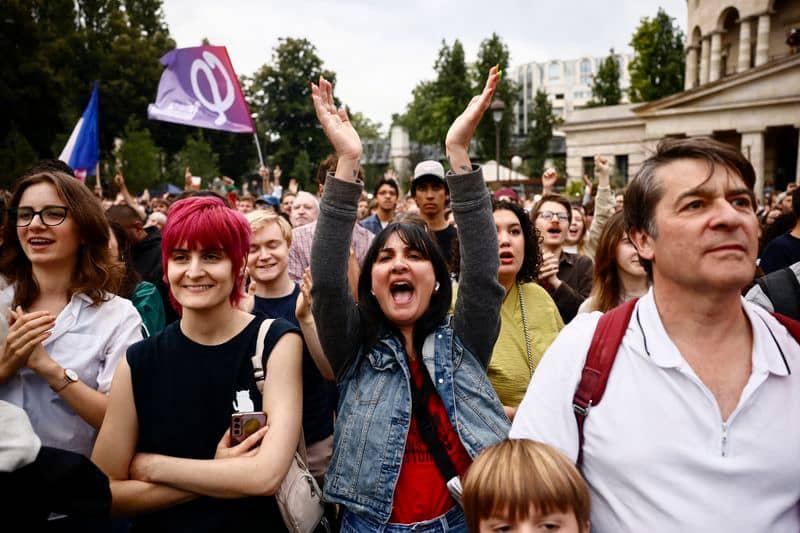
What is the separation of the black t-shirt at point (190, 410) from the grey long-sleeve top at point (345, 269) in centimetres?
39

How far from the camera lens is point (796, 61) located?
82.5ft

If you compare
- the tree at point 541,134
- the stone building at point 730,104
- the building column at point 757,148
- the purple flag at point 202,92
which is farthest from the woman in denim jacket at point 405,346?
the tree at point 541,134

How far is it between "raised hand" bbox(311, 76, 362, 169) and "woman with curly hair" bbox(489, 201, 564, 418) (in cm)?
95

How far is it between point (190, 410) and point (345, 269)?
0.81 m

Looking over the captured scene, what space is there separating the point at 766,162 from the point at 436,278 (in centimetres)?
3125

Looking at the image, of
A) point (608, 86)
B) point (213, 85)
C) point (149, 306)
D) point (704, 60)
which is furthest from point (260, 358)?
point (608, 86)

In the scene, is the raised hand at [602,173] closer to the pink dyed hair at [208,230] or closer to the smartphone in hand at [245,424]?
the pink dyed hair at [208,230]

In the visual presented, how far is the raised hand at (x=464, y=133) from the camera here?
2.70 meters

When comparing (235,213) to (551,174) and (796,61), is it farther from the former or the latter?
(796,61)

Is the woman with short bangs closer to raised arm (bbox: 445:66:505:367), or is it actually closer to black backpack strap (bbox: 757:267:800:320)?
black backpack strap (bbox: 757:267:800:320)

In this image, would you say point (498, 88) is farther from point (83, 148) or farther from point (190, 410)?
point (190, 410)

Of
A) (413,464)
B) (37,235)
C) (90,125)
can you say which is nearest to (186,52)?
(90,125)

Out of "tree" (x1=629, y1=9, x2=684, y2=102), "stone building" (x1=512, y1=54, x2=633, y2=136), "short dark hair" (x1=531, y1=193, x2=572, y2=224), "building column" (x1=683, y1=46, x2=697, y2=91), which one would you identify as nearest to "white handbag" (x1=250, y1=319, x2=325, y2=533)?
"short dark hair" (x1=531, y1=193, x2=572, y2=224)

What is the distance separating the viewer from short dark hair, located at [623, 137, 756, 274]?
1977mm
